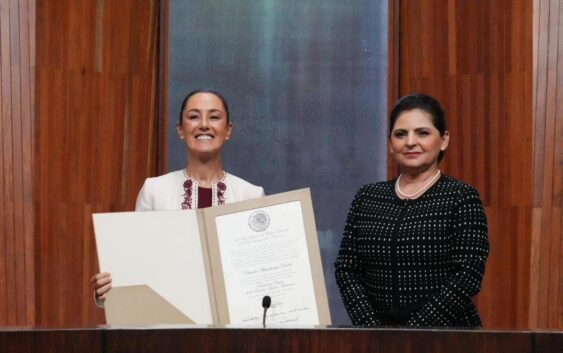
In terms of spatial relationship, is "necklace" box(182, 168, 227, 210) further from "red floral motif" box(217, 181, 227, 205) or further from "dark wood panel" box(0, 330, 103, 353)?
"dark wood panel" box(0, 330, 103, 353)

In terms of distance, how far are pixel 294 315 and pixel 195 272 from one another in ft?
0.87

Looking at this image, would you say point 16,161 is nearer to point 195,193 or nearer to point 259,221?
point 195,193

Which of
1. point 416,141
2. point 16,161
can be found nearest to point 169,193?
point 416,141

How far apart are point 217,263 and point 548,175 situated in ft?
5.22

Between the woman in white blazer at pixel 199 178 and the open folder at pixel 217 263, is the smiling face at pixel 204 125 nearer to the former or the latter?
the woman in white blazer at pixel 199 178

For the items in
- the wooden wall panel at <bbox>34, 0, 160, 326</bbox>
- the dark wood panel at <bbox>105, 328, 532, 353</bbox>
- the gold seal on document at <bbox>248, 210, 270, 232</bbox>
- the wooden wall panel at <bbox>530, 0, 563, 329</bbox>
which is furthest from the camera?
the wooden wall panel at <bbox>34, 0, 160, 326</bbox>

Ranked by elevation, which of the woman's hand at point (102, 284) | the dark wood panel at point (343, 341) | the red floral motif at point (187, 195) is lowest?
the dark wood panel at point (343, 341)

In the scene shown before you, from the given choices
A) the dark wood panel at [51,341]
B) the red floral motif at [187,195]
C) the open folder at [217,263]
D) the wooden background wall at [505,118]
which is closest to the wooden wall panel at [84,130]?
the wooden background wall at [505,118]

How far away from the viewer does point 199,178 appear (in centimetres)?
307

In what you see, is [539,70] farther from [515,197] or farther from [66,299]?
[66,299]

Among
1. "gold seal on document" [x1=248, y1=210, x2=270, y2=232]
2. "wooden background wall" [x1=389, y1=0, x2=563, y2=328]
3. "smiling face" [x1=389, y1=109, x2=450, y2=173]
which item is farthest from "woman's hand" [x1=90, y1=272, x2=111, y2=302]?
"wooden background wall" [x1=389, y1=0, x2=563, y2=328]

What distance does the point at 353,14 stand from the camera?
14.3 ft

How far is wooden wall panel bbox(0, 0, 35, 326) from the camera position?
3.91 metres

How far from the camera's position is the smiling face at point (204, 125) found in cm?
305
